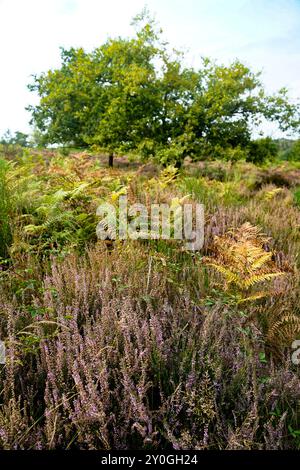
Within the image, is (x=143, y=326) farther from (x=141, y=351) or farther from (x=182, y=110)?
(x=182, y=110)

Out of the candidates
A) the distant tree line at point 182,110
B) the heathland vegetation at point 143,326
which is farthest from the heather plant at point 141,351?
the distant tree line at point 182,110

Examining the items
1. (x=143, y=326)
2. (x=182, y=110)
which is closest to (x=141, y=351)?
(x=143, y=326)

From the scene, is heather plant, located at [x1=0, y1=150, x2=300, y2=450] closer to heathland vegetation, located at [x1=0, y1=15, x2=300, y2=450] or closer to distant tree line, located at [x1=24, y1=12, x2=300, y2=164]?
heathland vegetation, located at [x1=0, y1=15, x2=300, y2=450]

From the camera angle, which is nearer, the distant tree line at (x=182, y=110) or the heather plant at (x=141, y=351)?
the heather plant at (x=141, y=351)

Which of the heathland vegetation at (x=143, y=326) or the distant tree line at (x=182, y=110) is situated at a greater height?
the distant tree line at (x=182, y=110)

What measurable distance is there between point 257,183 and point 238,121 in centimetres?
339

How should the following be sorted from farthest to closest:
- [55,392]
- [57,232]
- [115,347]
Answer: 1. [57,232]
2. [115,347]
3. [55,392]

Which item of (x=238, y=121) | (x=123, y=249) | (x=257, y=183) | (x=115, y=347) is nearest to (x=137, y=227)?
(x=123, y=249)

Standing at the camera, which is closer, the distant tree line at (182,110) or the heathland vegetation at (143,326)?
the heathland vegetation at (143,326)

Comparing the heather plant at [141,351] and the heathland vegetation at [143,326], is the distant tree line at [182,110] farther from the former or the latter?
the heather plant at [141,351]

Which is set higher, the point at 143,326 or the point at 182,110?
the point at 182,110

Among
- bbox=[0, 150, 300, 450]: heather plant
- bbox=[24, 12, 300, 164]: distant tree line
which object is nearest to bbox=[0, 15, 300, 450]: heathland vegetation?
bbox=[0, 150, 300, 450]: heather plant

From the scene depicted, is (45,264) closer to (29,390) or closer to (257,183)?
(29,390)

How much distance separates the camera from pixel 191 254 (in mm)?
3598
